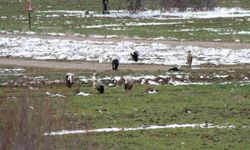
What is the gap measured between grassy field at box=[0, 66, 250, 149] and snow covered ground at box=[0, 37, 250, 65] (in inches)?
352

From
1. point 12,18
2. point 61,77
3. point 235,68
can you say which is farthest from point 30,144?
point 12,18

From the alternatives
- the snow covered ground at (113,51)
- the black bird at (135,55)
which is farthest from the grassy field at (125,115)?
the snow covered ground at (113,51)

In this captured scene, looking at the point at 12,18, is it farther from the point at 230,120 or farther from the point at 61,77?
the point at 230,120

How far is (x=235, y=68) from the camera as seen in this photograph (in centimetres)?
3300

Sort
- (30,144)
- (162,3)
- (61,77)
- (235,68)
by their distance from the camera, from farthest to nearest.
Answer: (162,3) < (235,68) < (61,77) < (30,144)

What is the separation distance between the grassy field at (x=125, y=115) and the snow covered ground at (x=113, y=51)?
8.94 metres

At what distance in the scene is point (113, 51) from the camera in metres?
40.4

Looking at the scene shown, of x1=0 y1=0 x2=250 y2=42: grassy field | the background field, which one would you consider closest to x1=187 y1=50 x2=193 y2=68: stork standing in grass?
the background field

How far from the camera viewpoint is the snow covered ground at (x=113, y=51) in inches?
1451

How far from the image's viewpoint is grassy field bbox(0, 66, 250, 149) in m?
11.1

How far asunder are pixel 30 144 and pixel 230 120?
10.4 metres

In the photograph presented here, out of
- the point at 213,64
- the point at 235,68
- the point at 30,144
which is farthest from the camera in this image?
the point at 213,64

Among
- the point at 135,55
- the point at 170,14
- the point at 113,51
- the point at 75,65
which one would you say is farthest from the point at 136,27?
the point at 75,65

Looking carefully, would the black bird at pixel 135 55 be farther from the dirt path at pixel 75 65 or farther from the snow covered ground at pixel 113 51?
the dirt path at pixel 75 65
